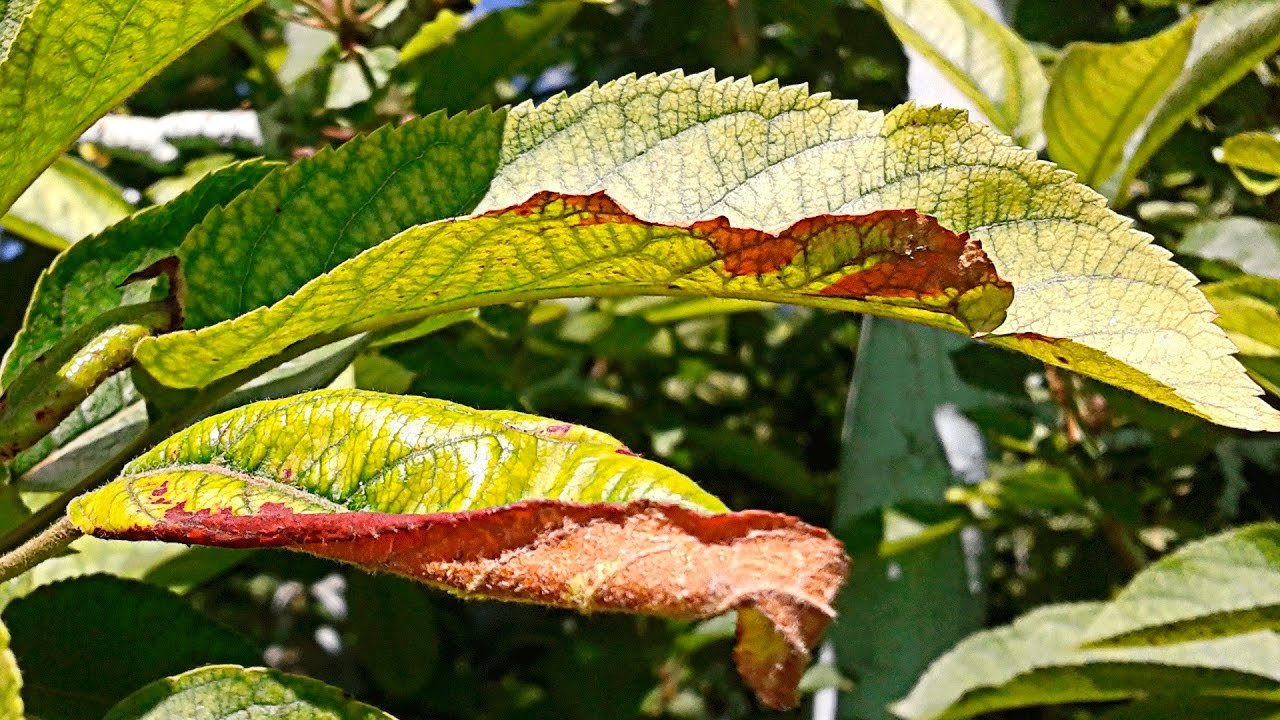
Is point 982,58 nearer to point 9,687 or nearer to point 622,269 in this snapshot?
point 622,269

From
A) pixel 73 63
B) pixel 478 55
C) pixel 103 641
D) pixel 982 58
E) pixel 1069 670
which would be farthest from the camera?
pixel 478 55

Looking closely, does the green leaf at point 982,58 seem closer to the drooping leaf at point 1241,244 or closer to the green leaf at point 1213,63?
the green leaf at point 1213,63

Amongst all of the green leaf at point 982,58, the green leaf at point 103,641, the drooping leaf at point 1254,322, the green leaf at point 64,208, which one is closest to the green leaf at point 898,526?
the green leaf at point 982,58

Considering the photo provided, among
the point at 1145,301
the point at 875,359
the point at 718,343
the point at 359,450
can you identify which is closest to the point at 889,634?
the point at 875,359

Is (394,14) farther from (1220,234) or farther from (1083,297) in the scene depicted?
(1083,297)

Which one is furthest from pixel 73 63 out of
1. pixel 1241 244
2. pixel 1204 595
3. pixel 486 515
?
pixel 1241 244

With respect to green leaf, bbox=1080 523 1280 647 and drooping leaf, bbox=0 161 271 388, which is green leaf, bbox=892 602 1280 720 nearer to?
green leaf, bbox=1080 523 1280 647

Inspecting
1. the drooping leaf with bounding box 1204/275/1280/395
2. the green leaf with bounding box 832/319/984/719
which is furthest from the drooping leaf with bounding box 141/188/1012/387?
the green leaf with bounding box 832/319/984/719
